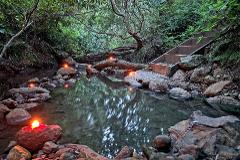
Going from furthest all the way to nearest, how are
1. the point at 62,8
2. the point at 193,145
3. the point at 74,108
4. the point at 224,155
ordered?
the point at 62,8 < the point at 74,108 < the point at 193,145 < the point at 224,155

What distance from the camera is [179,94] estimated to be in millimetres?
8266

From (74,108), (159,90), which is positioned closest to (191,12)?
(159,90)

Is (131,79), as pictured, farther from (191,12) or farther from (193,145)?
(193,145)

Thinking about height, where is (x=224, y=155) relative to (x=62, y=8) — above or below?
below

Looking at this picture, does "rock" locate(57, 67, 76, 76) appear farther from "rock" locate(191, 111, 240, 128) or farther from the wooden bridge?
"rock" locate(191, 111, 240, 128)

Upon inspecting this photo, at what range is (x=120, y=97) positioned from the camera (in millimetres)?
8688

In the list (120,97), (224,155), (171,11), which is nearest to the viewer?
(224,155)

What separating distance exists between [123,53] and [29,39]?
157 inches

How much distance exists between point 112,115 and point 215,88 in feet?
9.41

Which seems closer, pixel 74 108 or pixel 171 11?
pixel 74 108

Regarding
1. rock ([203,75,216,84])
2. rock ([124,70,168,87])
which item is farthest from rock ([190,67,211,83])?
rock ([124,70,168,87])

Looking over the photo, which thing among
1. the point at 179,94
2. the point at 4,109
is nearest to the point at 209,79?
the point at 179,94

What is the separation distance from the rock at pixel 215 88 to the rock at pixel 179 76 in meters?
1.49

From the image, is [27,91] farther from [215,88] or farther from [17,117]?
[215,88]
